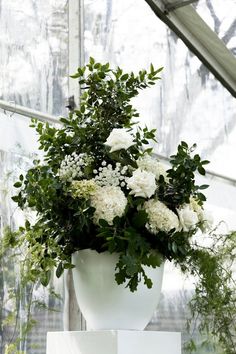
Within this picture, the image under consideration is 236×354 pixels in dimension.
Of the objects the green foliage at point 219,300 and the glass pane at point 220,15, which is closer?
the green foliage at point 219,300

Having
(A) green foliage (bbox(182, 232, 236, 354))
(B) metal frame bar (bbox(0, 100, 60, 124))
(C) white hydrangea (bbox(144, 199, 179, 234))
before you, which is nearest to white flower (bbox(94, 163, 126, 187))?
(C) white hydrangea (bbox(144, 199, 179, 234))

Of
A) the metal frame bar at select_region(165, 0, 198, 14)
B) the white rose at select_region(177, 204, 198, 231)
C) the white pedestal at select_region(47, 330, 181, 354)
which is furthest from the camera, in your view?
the metal frame bar at select_region(165, 0, 198, 14)

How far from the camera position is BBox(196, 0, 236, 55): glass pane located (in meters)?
4.61

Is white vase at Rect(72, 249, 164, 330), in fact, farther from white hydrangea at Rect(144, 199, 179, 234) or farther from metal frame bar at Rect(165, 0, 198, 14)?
metal frame bar at Rect(165, 0, 198, 14)

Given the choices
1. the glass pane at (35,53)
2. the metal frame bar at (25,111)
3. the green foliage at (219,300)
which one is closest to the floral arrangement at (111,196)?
the metal frame bar at (25,111)

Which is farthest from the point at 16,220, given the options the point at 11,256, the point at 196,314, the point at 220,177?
the point at 220,177

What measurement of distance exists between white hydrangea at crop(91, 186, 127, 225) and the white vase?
0.46 ft

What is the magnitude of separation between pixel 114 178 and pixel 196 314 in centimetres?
195

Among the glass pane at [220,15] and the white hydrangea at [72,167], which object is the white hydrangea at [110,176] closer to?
the white hydrangea at [72,167]

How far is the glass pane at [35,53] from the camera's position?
3695 millimetres

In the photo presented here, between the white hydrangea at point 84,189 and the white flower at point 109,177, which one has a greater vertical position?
the white flower at point 109,177

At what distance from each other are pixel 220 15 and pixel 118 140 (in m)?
2.23

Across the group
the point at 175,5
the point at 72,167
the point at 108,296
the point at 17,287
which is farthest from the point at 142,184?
the point at 175,5

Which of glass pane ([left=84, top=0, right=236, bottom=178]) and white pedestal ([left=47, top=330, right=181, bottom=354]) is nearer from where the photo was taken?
white pedestal ([left=47, top=330, right=181, bottom=354])
